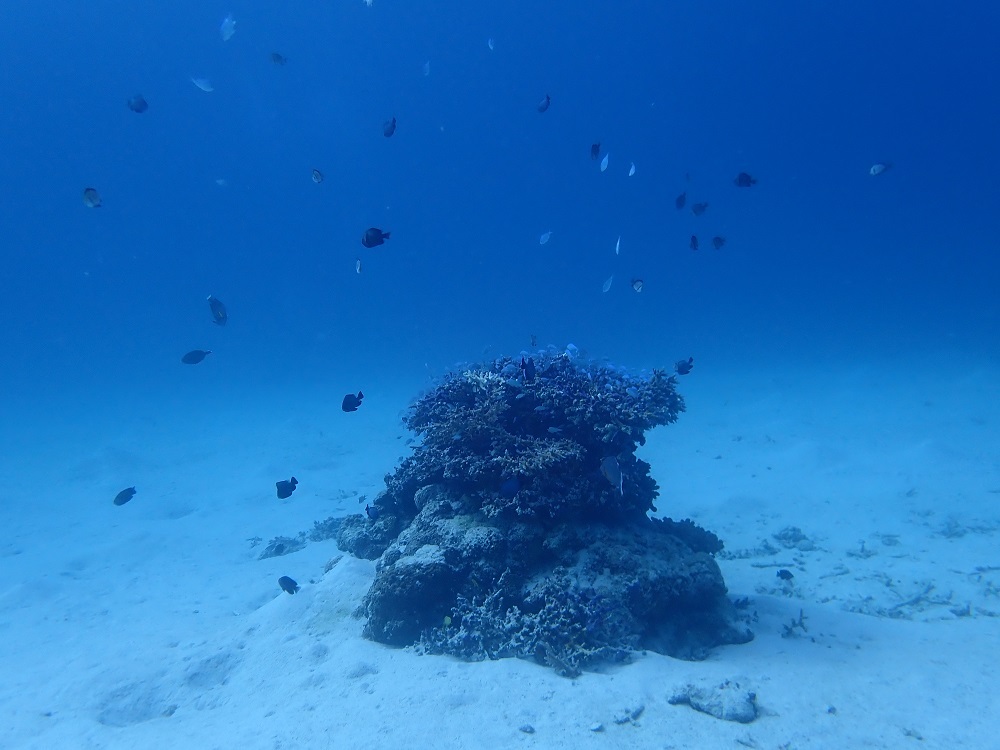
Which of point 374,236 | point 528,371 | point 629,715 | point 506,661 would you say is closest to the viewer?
point 629,715

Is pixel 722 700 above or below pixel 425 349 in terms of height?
below

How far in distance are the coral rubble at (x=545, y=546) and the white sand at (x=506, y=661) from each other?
14.6 inches

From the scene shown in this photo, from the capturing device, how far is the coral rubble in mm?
5965

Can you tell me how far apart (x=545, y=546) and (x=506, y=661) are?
1340 mm

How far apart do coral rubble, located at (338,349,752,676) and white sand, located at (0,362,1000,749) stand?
14.6 inches

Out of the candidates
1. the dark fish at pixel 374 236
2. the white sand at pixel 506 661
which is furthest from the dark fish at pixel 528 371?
the white sand at pixel 506 661

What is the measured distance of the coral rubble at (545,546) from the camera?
5965mm

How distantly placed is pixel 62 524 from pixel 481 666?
1786cm

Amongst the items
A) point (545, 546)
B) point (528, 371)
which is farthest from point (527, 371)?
point (545, 546)

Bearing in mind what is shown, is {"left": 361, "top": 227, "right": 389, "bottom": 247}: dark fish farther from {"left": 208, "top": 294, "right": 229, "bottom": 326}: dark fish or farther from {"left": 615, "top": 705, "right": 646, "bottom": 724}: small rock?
{"left": 615, "top": 705, "right": 646, "bottom": 724}: small rock

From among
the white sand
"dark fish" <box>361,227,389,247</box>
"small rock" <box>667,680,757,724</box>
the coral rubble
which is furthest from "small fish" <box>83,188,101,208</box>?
"small rock" <box>667,680,757,724</box>

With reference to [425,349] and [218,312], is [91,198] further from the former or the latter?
[425,349]

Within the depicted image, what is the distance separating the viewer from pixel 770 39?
2547 inches

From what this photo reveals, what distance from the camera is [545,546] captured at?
6.48 m
